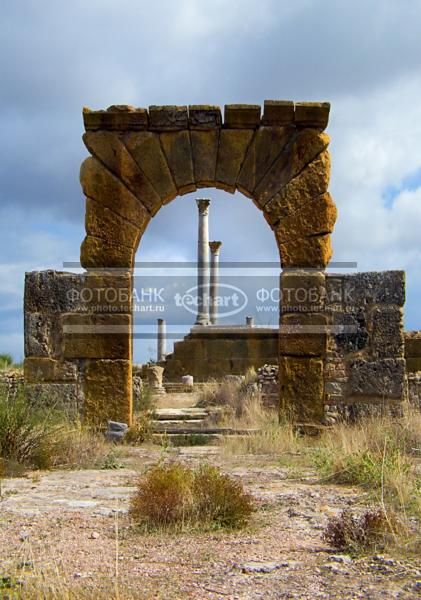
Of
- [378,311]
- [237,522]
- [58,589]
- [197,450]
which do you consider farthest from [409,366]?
[58,589]

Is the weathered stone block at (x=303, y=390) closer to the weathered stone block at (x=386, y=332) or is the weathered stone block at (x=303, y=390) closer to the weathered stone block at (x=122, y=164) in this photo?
the weathered stone block at (x=386, y=332)

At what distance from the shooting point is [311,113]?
774 centimetres

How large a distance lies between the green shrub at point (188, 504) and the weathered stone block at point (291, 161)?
4274 millimetres

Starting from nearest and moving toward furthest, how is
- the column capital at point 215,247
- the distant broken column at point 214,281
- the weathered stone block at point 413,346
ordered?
1. the weathered stone block at point 413,346
2. the distant broken column at point 214,281
3. the column capital at point 215,247

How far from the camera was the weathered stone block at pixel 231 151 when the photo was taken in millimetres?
7773

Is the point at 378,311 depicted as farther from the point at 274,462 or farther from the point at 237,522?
the point at 237,522

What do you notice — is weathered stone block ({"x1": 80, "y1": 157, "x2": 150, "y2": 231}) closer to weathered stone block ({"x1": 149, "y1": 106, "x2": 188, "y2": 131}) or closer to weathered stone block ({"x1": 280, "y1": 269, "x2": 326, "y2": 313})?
weathered stone block ({"x1": 149, "y1": 106, "x2": 188, "y2": 131})

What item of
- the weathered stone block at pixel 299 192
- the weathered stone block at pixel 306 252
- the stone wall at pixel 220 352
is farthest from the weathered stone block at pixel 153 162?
the stone wall at pixel 220 352

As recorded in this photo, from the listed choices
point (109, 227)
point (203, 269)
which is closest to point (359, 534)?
point (109, 227)

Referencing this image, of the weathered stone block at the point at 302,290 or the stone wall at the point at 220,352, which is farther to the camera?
the stone wall at the point at 220,352

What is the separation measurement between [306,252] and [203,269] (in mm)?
13179

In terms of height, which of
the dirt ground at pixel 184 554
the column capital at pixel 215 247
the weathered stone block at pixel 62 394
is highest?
the column capital at pixel 215 247

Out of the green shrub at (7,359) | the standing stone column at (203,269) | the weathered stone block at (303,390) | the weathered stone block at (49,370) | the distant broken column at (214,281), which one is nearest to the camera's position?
the weathered stone block at (303,390)

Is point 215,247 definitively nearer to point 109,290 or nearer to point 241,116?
point 241,116
